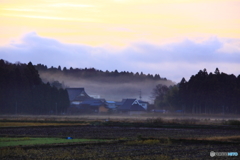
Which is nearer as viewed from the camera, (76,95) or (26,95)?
(26,95)

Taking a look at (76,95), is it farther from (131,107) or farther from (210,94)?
(210,94)

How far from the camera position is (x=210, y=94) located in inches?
3844

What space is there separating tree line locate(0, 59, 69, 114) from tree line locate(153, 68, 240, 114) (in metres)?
29.9

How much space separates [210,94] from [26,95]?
40.2m

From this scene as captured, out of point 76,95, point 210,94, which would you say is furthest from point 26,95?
point 76,95

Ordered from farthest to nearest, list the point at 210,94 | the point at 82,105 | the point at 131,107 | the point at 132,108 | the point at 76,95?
the point at 76,95 < the point at 131,107 < the point at 132,108 < the point at 82,105 < the point at 210,94

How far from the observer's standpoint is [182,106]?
105750mm

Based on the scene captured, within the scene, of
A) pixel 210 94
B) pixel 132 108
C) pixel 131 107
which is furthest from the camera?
pixel 131 107

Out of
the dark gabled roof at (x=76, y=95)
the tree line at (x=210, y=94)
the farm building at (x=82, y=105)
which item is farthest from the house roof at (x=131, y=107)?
the dark gabled roof at (x=76, y=95)

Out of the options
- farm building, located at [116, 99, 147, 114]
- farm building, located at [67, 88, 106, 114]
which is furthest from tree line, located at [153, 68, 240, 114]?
farm building, located at [67, 88, 106, 114]

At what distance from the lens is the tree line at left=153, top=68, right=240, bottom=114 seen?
320ft

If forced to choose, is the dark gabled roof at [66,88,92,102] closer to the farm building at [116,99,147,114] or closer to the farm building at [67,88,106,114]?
the farm building at [67,88,106,114]

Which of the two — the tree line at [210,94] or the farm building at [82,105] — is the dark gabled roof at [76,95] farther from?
the tree line at [210,94]

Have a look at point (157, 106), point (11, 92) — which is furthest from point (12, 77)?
point (157, 106)
